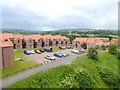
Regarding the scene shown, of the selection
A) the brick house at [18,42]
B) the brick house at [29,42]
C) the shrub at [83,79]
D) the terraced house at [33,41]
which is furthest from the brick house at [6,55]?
the brick house at [29,42]

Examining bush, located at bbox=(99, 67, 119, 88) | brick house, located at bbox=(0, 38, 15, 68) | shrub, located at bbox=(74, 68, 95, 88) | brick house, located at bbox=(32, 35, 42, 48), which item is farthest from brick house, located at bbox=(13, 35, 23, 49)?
shrub, located at bbox=(74, 68, 95, 88)

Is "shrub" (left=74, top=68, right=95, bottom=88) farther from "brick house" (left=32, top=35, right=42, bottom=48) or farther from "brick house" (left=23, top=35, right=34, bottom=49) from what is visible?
"brick house" (left=32, top=35, right=42, bottom=48)

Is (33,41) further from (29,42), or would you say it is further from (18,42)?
(18,42)

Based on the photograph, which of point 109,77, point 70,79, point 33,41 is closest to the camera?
point 70,79

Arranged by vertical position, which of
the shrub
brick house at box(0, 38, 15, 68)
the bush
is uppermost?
brick house at box(0, 38, 15, 68)

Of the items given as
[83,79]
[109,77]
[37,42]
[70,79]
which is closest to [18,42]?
[37,42]

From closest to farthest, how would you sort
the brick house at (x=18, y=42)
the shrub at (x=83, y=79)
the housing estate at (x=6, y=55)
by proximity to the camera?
the shrub at (x=83, y=79) < the housing estate at (x=6, y=55) < the brick house at (x=18, y=42)

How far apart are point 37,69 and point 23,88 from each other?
7.27m

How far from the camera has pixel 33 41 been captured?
59.8 m

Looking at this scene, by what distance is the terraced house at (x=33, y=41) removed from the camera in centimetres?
5472

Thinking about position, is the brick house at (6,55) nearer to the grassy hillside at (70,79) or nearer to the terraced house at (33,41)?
the grassy hillside at (70,79)

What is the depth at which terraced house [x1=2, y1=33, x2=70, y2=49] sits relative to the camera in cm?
5472

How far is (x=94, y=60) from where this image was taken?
4319 centimetres

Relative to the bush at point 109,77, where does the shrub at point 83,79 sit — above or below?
above
